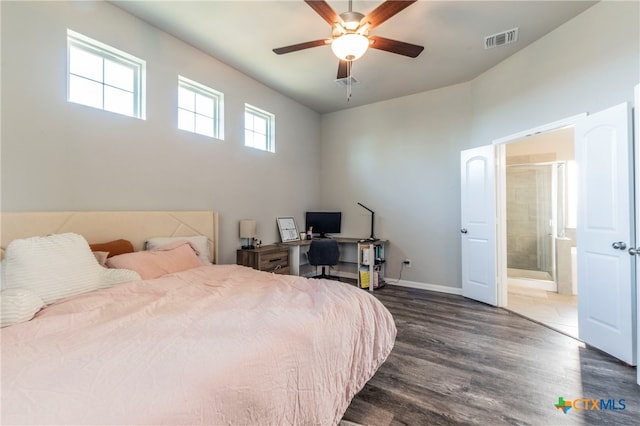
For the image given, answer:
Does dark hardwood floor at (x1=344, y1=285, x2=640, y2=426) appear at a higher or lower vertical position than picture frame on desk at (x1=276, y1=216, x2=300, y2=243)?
lower

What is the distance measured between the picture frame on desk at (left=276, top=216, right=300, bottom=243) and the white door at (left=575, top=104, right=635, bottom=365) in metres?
3.67

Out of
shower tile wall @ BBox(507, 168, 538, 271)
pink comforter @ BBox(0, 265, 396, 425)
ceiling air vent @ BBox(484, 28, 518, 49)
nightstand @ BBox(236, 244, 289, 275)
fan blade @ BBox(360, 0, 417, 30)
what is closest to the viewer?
pink comforter @ BBox(0, 265, 396, 425)

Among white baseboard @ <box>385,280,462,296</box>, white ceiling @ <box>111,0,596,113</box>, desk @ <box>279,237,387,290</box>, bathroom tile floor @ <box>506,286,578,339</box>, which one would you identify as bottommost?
bathroom tile floor @ <box>506,286,578,339</box>

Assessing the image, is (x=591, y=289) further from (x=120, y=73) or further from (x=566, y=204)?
(x=120, y=73)

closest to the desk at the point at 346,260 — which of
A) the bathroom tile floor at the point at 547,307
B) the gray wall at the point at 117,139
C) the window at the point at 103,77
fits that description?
the gray wall at the point at 117,139

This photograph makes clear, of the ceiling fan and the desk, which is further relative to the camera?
the desk

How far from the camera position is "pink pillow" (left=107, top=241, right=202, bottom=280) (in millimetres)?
2154

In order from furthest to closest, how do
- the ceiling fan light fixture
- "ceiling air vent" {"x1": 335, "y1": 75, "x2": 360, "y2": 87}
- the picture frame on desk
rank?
the picture frame on desk
"ceiling air vent" {"x1": 335, "y1": 75, "x2": 360, "y2": 87}
the ceiling fan light fixture

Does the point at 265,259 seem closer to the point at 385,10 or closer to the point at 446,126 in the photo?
the point at 385,10

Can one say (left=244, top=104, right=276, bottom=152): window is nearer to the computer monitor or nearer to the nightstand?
the computer monitor

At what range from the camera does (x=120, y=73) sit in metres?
2.71

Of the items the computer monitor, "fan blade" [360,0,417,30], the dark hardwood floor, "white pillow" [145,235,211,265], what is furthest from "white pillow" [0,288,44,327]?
the computer monitor

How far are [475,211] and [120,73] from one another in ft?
15.2

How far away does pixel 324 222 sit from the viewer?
5066mm
